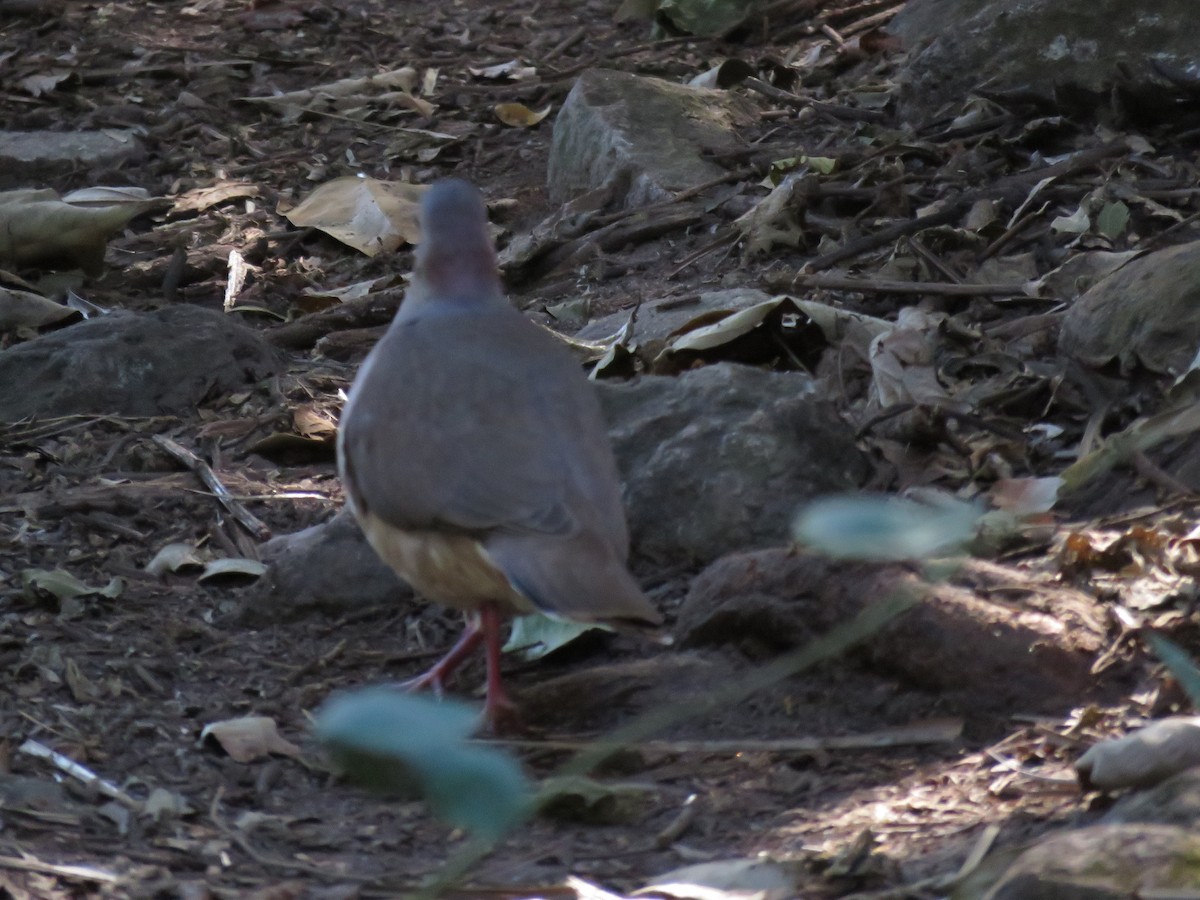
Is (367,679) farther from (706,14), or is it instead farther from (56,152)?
(706,14)

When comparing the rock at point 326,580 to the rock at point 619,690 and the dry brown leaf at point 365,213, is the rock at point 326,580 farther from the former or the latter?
the dry brown leaf at point 365,213

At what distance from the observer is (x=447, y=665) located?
410 centimetres

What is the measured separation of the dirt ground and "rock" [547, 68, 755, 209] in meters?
0.17

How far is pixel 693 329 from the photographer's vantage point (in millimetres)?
5254

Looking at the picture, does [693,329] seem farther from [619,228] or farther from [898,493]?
[619,228]

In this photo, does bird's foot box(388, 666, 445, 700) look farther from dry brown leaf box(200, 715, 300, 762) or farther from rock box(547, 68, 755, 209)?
rock box(547, 68, 755, 209)

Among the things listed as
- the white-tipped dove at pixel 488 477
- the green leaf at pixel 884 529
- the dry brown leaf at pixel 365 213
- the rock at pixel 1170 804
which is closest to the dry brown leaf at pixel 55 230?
→ the dry brown leaf at pixel 365 213

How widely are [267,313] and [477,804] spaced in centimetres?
576

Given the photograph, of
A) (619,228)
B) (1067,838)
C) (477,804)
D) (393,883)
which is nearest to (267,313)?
(619,228)

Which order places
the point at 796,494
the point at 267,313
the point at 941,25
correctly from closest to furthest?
the point at 796,494
the point at 267,313
the point at 941,25

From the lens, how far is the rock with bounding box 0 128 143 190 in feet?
26.6

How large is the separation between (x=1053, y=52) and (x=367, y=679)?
404 cm

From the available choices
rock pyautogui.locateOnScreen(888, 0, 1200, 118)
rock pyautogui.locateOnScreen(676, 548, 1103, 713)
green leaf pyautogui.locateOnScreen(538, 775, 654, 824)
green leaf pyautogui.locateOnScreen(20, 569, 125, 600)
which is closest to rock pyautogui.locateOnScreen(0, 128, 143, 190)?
rock pyautogui.locateOnScreen(888, 0, 1200, 118)

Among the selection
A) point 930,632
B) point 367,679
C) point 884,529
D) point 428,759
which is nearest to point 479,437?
point 367,679
